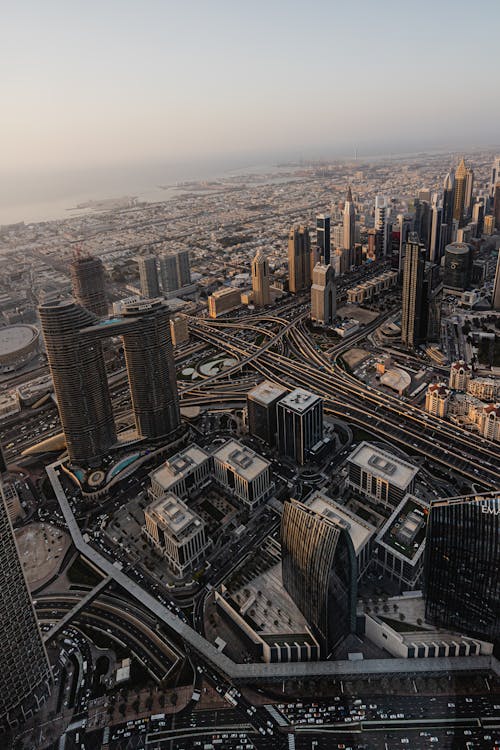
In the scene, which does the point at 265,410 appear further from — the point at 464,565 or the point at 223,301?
the point at 223,301

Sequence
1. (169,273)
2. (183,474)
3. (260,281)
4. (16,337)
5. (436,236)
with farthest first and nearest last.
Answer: (436,236) → (169,273) → (260,281) → (16,337) → (183,474)

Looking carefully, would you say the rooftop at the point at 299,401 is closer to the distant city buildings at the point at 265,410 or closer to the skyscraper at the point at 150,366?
the distant city buildings at the point at 265,410

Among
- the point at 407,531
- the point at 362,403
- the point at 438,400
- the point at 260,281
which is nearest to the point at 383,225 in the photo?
the point at 260,281

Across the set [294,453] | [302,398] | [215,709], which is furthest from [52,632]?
[302,398]

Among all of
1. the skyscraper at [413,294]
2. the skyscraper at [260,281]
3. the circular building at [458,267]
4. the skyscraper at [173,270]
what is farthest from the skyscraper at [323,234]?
the skyscraper at [413,294]

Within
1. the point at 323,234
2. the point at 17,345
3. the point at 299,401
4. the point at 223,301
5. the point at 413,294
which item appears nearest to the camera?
the point at 299,401

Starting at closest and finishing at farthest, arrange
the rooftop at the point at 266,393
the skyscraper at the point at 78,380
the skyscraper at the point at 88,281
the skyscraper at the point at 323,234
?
the skyscraper at the point at 78,380
the rooftop at the point at 266,393
the skyscraper at the point at 88,281
the skyscraper at the point at 323,234

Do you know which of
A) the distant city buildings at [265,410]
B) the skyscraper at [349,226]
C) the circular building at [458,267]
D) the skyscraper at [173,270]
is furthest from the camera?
the skyscraper at [349,226]

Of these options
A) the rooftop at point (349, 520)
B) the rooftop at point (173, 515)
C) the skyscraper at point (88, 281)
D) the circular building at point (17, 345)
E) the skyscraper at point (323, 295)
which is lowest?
the rooftop at point (173, 515)
